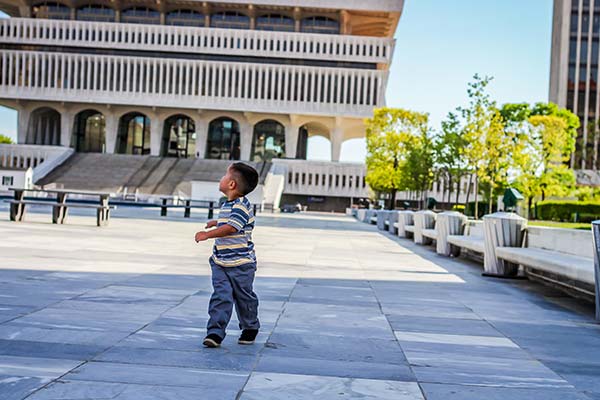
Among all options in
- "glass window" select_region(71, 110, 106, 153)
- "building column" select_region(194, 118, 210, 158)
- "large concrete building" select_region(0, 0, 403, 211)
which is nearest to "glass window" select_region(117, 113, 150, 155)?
"large concrete building" select_region(0, 0, 403, 211)

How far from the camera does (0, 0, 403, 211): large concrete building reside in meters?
80.6

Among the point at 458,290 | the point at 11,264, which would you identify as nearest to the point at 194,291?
the point at 11,264

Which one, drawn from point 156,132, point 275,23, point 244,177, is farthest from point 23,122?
point 244,177

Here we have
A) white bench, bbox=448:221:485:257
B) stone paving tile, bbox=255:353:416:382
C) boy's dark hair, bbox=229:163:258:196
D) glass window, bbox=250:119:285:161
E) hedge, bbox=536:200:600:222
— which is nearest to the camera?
stone paving tile, bbox=255:353:416:382

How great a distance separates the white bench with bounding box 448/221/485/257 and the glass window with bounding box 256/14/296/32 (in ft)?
238

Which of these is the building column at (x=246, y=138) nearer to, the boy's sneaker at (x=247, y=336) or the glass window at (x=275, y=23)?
the glass window at (x=275, y=23)

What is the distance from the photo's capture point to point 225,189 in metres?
5.16

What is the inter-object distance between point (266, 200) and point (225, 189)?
62.1 meters

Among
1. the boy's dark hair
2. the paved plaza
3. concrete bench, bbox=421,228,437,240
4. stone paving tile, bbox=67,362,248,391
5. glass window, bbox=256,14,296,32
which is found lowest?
the paved plaza

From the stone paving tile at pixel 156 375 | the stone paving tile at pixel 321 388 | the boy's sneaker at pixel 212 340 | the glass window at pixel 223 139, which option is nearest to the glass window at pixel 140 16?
the glass window at pixel 223 139

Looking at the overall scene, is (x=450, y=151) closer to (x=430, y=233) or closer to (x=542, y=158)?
(x=542, y=158)

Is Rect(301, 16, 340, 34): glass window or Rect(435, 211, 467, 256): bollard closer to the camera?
Rect(435, 211, 467, 256): bollard

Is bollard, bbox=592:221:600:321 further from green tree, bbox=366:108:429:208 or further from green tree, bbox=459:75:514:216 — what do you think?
green tree, bbox=366:108:429:208

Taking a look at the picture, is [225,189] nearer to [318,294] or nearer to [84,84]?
[318,294]
